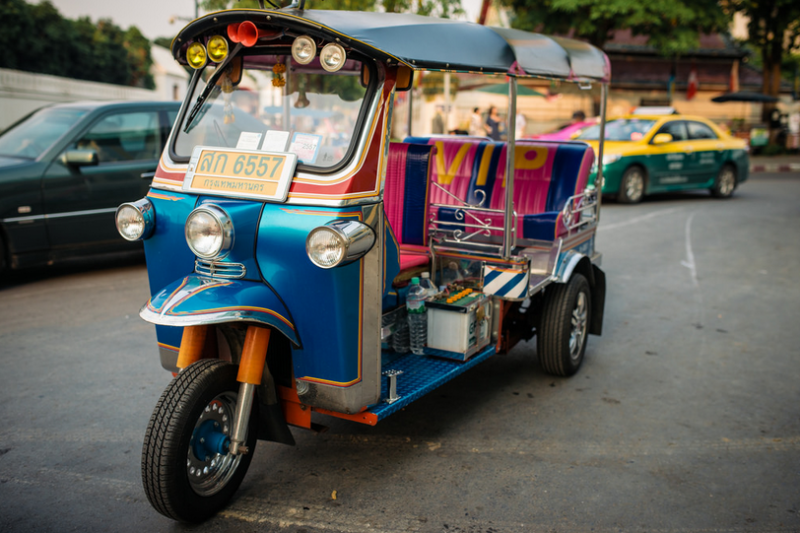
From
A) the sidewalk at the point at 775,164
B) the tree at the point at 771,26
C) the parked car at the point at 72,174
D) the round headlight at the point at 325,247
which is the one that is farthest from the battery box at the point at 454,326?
the tree at the point at 771,26

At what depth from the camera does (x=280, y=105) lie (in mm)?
4207

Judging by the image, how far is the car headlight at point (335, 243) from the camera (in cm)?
291

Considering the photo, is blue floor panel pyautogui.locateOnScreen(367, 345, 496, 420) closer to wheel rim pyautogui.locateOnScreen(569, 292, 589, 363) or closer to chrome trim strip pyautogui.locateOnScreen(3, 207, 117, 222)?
wheel rim pyautogui.locateOnScreen(569, 292, 589, 363)

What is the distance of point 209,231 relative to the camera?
121 inches

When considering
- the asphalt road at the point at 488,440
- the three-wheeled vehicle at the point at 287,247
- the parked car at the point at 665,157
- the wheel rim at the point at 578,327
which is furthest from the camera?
the parked car at the point at 665,157

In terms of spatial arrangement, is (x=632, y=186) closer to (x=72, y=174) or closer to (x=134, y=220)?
(x=72, y=174)

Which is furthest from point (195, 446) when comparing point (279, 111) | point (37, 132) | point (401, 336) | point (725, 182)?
point (725, 182)

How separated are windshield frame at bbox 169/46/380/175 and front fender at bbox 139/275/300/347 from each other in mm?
603

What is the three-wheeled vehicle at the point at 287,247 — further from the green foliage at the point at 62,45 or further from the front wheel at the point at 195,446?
the green foliage at the point at 62,45

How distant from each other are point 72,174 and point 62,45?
33.7 meters

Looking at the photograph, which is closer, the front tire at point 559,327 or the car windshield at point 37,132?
the front tire at point 559,327

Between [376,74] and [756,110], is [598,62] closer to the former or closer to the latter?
[376,74]

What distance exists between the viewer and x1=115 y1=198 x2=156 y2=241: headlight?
10.9 feet

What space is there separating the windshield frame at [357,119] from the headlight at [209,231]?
0.42 m
